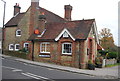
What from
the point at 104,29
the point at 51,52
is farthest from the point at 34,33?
the point at 104,29

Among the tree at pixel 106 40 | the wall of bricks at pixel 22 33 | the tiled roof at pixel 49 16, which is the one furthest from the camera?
the tree at pixel 106 40

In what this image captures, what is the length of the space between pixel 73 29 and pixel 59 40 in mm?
2586

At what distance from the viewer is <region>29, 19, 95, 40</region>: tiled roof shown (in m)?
19.4

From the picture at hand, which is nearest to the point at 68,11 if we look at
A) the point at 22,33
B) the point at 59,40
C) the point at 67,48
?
the point at 22,33

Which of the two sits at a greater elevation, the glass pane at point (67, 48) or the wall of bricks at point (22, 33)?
the wall of bricks at point (22, 33)

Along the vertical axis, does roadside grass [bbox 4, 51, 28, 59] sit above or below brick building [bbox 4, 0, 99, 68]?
below

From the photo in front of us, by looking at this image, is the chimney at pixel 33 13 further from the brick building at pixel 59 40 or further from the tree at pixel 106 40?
the tree at pixel 106 40

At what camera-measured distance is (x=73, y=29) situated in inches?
827

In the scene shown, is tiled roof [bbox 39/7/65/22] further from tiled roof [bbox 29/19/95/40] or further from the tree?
the tree

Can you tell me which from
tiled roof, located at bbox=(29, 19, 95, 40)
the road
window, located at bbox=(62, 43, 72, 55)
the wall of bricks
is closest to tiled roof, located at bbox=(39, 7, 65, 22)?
→ the wall of bricks

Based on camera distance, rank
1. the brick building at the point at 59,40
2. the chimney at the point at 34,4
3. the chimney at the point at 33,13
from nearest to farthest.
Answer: the brick building at the point at 59,40
the chimney at the point at 33,13
the chimney at the point at 34,4

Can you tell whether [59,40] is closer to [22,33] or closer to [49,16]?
[22,33]

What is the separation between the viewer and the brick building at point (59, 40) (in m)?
18.8

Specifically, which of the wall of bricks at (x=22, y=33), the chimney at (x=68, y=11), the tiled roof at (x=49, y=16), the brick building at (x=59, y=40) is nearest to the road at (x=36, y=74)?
the brick building at (x=59, y=40)
